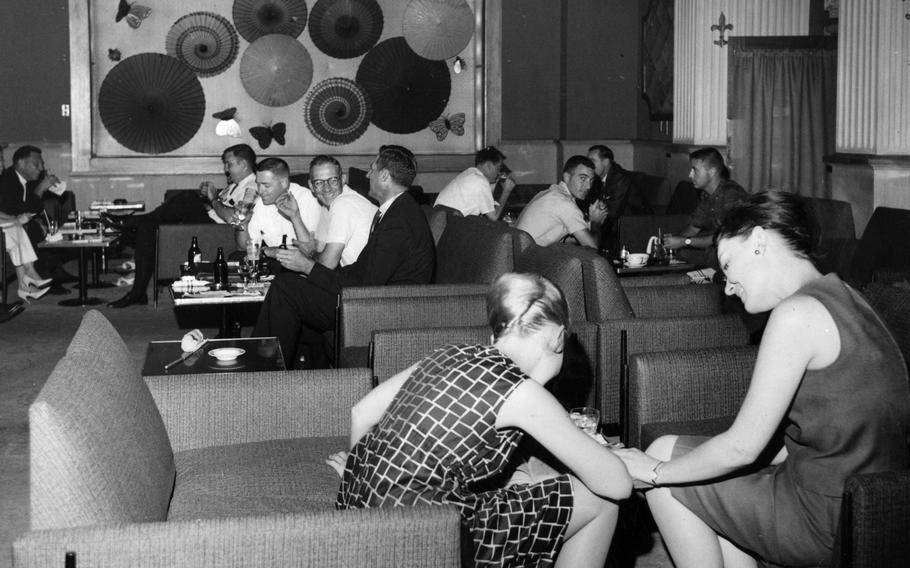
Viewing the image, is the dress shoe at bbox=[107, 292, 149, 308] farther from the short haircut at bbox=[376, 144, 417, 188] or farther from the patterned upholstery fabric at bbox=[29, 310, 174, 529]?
the patterned upholstery fabric at bbox=[29, 310, 174, 529]

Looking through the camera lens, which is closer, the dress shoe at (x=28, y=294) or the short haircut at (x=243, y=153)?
the short haircut at (x=243, y=153)

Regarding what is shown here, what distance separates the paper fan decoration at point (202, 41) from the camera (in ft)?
36.7

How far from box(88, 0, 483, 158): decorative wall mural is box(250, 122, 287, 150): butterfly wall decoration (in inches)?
0.6

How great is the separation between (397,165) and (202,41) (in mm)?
6835

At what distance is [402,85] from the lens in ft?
38.4

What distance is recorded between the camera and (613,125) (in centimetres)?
1238

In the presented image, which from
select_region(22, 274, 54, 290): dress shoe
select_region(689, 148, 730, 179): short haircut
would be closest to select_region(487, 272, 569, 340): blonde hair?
select_region(689, 148, 730, 179): short haircut

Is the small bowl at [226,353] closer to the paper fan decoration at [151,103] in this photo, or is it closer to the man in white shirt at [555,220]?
the man in white shirt at [555,220]

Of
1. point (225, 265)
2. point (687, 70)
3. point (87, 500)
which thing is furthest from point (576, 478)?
point (687, 70)

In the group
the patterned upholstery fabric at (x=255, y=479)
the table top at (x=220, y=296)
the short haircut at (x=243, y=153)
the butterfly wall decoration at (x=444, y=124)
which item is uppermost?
the butterfly wall decoration at (x=444, y=124)

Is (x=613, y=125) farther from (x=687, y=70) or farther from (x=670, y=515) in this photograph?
(x=670, y=515)

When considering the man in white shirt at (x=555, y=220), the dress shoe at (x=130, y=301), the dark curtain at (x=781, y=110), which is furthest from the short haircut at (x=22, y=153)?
the dark curtain at (x=781, y=110)

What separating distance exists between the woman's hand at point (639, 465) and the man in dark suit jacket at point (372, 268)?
2.68 metres

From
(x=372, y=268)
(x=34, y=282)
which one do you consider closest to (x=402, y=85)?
(x=34, y=282)
